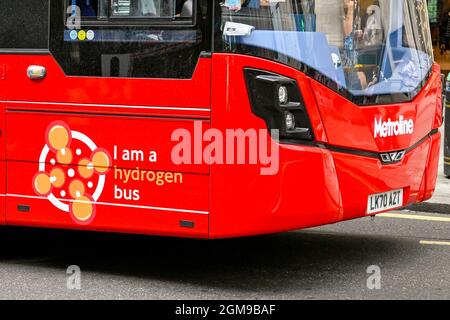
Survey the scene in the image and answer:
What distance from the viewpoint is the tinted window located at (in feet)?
24.7

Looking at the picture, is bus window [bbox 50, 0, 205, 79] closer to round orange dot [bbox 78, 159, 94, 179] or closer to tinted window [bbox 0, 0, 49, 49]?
tinted window [bbox 0, 0, 49, 49]

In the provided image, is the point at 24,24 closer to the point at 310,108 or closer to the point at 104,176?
the point at 104,176

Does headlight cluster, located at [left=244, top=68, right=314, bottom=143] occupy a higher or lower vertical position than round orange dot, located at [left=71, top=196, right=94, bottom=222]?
higher

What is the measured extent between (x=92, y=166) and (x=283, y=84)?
140cm

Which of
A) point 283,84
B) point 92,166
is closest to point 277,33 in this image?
point 283,84

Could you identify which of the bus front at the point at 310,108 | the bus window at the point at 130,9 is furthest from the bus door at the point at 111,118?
the bus front at the point at 310,108

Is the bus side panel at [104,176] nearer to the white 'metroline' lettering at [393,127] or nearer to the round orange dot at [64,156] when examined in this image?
the round orange dot at [64,156]

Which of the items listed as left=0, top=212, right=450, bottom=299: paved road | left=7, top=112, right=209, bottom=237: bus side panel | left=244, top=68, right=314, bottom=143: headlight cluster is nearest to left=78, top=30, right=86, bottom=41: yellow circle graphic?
left=7, top=112, right=209, bottom=237: bus side panel

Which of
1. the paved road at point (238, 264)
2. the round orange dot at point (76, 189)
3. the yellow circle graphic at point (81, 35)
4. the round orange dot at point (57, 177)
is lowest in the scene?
the paved road at point (238, 264)

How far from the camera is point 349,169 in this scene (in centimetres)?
722

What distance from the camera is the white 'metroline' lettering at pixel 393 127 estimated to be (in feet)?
24.5

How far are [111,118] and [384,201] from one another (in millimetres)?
1949

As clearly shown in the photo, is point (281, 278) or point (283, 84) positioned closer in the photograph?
point (283, 84)
